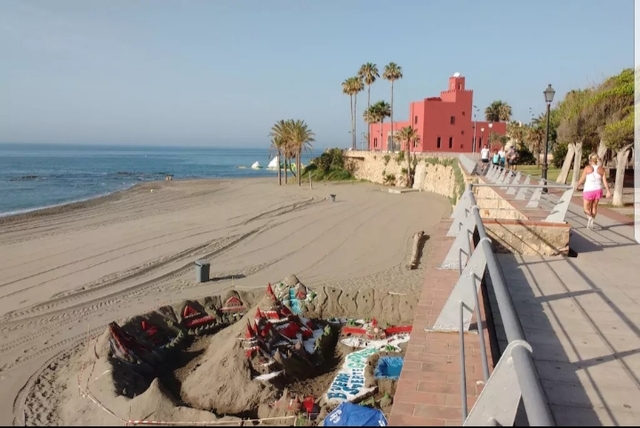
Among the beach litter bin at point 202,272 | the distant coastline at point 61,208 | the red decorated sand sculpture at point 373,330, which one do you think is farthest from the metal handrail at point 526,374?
the distant coastline at point 61,208

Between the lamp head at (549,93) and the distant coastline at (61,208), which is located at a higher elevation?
the lamp head at (549,93)

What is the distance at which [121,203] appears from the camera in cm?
3681

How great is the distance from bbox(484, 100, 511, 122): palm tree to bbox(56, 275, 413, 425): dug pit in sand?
63.8m

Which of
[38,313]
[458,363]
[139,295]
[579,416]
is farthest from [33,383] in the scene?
[579,416]

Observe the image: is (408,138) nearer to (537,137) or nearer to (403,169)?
(403,169)

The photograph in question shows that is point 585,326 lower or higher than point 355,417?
higher

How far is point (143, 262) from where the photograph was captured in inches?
679

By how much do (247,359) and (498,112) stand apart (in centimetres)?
6936

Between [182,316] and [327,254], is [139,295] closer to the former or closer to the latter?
[182,316]

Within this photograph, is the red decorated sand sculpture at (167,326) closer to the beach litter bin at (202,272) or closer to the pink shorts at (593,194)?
the beach litter bin at (202,272)

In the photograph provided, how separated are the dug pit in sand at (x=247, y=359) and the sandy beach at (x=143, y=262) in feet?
2.19

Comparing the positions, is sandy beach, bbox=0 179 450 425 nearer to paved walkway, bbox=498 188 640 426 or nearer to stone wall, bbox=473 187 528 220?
stone wall, bbox=473 187 528 220

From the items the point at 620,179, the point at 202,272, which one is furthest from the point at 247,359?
the point at 620,179

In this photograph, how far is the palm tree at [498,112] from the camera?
68.8m
